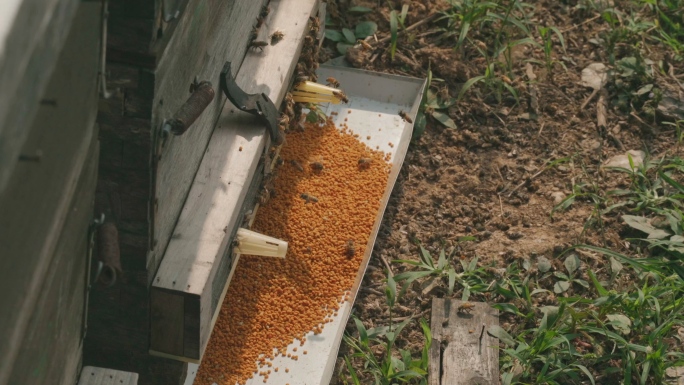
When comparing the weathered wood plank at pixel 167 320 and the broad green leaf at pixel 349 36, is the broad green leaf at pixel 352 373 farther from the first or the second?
the broad green leaf at pixel 349 36

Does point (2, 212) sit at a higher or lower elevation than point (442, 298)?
higher

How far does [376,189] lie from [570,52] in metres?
1.54

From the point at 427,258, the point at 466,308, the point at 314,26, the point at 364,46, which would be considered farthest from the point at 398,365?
the point at 364,46

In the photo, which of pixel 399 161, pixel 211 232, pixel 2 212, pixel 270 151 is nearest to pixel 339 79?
pixel 399 161

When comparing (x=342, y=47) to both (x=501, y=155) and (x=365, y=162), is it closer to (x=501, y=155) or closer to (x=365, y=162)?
(x=365, y=162)

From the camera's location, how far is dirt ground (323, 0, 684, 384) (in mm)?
4137

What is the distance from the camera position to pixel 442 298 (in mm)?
3918

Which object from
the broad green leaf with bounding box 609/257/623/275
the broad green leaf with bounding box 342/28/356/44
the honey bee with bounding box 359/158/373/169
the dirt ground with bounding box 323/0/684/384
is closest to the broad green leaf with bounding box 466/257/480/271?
the dirt ground with bounding box 323/0/684/384

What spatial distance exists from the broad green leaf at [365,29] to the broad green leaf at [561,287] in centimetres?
177

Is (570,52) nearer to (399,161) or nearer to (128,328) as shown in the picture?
(399,161)

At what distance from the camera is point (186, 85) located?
3.00 metres

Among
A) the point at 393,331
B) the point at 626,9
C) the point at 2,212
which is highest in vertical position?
the point at 2,212

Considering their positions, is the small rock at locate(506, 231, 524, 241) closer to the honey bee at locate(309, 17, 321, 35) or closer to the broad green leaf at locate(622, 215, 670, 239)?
the broad green leaf at locate(622, 215, 670, 239)

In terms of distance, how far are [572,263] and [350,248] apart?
2.96ft
